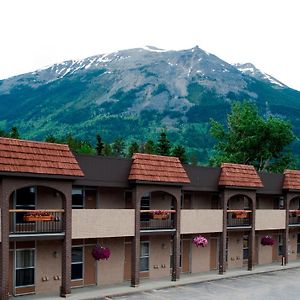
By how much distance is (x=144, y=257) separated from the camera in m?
30.2

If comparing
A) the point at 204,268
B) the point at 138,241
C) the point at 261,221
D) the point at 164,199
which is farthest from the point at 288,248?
the point at 138,241

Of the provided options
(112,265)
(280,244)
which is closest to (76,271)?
(112,265)

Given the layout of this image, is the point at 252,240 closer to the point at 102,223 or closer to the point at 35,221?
the point at 102,223

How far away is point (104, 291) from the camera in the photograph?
85.1ft

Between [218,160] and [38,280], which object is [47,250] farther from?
[218,160]

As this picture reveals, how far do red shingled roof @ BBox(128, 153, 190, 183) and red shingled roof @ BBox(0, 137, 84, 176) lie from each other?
3.89 m

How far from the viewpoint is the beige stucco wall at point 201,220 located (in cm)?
3028

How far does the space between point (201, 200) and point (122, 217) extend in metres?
8.39

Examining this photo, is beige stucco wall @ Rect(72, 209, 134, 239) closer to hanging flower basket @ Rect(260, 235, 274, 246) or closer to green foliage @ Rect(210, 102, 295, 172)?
hanging flower basket @ Rect(260, 235, 274, 246)

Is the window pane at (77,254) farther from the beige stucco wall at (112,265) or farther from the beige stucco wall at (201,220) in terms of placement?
the beige stucco wall at (201,220)

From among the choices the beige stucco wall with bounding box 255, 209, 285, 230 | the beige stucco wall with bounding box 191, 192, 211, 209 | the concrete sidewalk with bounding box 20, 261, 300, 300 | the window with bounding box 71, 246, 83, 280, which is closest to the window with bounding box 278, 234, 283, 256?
the beige stucco wall with bounding box 255, 209, 285, 230

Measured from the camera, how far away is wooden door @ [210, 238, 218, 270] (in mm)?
34406

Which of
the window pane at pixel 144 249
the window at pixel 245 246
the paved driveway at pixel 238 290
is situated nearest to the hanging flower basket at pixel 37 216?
the paved driveway at pixel 238 290

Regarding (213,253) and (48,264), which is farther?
(213,253)
